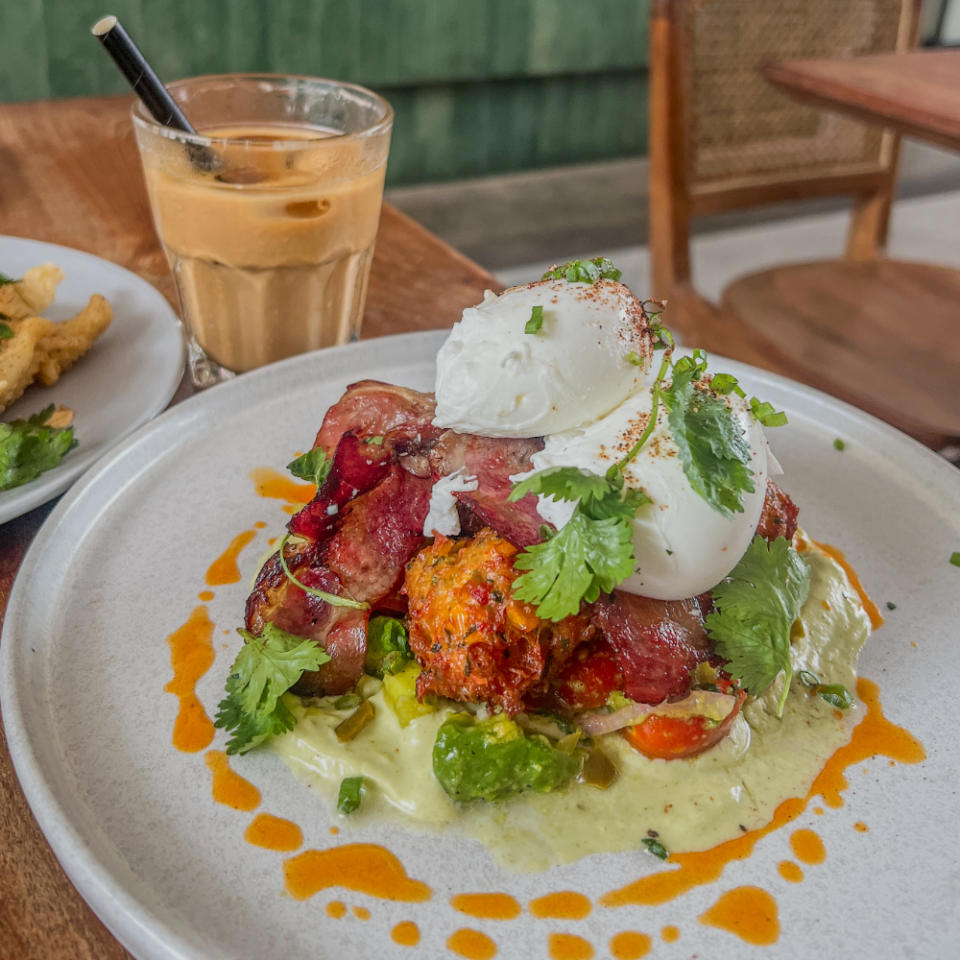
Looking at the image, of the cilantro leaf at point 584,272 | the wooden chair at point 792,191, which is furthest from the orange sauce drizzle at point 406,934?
the wooden chair at point 792,191

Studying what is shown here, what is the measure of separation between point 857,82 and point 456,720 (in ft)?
8.65

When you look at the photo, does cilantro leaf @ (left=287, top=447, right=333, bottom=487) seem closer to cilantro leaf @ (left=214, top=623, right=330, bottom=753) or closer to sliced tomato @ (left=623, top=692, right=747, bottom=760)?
cilantro leaf @ (left=214, top=623, right=330, bottom=753)

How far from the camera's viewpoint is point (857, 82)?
296 centimetres

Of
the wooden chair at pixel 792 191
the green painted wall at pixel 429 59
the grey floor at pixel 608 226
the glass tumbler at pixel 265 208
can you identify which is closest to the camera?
the glass tumbler at pixel 265 208

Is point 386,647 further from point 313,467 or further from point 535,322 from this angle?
point 535,322

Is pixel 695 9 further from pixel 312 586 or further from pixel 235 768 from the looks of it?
pixel 235 768

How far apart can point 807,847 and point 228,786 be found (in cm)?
60

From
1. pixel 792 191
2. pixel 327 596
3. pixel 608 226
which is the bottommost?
pixel 608 226

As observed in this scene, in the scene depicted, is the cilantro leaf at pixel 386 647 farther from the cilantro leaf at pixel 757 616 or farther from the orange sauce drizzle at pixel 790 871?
the orange sauce drizzle at pixel 790 871

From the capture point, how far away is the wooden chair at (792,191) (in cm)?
295

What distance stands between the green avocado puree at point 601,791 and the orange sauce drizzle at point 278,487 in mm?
416

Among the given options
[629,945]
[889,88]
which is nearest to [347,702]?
[629,945]

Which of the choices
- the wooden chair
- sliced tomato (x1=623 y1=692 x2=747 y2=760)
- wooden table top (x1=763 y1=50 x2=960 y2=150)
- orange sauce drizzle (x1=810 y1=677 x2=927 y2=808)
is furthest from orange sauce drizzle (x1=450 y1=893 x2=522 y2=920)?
wooden table top (x1=763 y1=50 x2=960 y2=150)

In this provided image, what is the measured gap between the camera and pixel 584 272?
1248 mm
